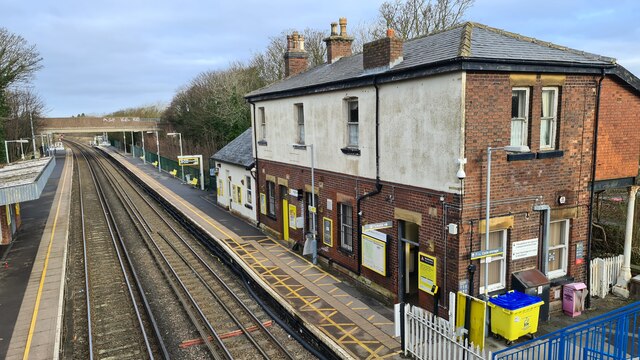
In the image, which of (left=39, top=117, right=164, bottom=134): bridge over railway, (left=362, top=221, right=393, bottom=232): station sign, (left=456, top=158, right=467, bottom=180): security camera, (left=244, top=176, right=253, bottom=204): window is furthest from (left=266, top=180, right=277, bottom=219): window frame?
(left=39, top=117, right=164, bottom=134): bridge over railway

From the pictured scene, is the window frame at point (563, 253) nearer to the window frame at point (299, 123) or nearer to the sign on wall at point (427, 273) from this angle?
the sign on wall at point (427, 273)

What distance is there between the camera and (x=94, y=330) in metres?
12.2

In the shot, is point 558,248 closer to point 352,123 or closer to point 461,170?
point 461,170

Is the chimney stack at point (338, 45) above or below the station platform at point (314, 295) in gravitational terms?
above

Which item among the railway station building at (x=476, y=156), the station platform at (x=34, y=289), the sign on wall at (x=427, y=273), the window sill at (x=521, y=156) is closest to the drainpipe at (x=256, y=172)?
the railway station building at (x=476, y=156)

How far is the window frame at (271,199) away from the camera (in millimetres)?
20477

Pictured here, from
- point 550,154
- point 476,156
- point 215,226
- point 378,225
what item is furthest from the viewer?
point 215,226

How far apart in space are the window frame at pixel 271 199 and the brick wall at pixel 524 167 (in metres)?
11.6

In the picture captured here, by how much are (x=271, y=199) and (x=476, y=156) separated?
12.3 metres

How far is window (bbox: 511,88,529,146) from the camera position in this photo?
1060 centimetres

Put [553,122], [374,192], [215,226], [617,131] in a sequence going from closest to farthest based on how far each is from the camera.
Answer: [553,122] < [617,131] < [374,192] < [215,226]

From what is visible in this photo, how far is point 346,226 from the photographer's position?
14852 mm

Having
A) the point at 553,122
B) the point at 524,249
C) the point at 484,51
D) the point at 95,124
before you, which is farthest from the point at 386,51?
the point at 95,124

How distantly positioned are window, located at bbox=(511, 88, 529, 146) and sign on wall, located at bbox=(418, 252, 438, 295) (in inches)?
133
